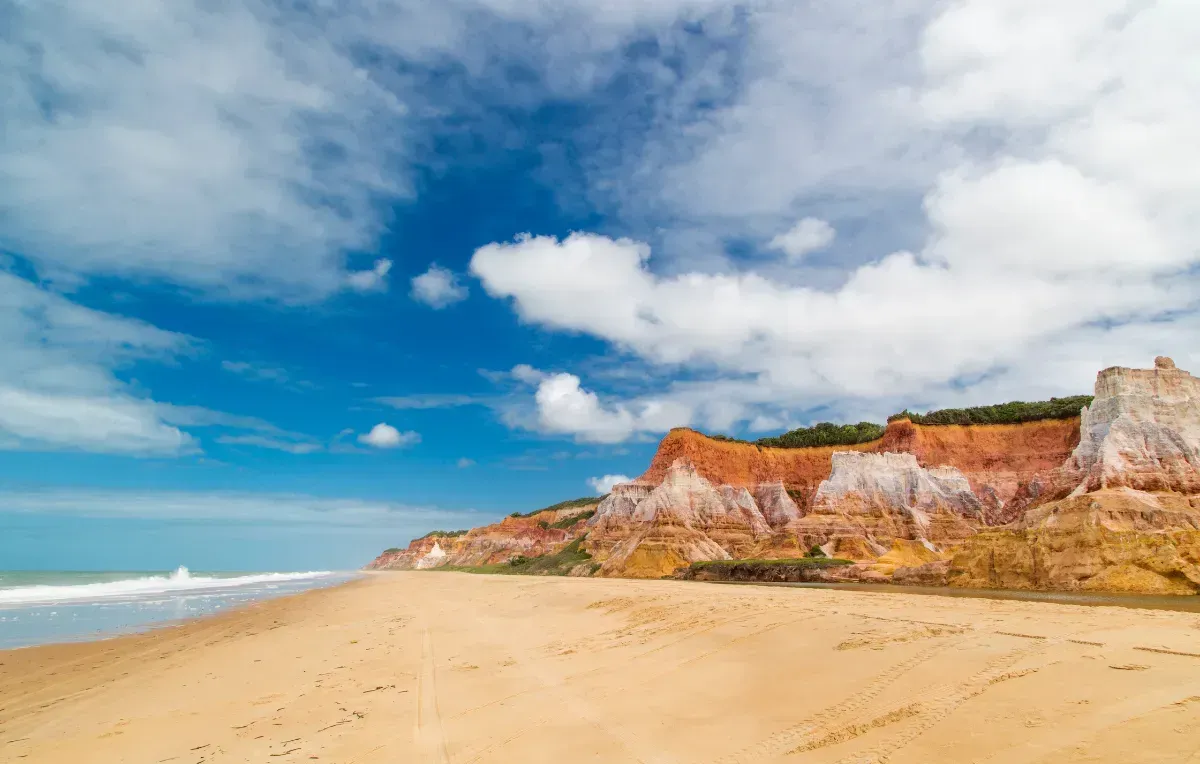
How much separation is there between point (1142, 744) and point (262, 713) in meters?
9.31

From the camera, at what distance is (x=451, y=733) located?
600 centimetres

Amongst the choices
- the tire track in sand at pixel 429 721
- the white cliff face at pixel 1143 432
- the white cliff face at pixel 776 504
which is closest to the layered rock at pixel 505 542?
the white cliff face at pixel 776 504

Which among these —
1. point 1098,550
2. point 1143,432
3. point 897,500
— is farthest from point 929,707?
point 897,500

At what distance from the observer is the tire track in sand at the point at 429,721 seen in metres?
5.48

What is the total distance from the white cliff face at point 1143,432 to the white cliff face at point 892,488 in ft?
43.0

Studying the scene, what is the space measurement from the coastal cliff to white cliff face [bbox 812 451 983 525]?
0.43ft

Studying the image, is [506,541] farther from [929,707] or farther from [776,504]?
[929,707]

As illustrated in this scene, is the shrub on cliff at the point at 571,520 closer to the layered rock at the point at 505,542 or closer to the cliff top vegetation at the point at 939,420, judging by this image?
the layered rock at the point at 505,542

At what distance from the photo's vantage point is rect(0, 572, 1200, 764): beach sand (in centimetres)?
471

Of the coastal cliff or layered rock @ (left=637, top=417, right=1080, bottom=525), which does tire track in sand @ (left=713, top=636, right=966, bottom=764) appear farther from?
layered rock @ (left=637, top=417, right=1080, bottom=525)

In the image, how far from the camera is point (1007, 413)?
6366cm

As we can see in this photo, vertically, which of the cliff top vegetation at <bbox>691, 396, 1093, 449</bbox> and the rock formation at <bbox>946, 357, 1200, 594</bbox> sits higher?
the cliff top vegetation at <bbox>691, 396, 1093, 449</bbox>

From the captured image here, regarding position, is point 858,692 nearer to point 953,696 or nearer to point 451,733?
point 953,696

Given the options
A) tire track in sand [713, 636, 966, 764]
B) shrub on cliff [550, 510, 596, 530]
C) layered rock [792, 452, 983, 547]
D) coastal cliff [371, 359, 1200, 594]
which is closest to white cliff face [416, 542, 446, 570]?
shrub on cliff [550, 510, 596, 530]
